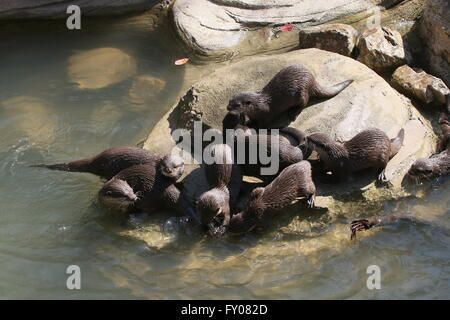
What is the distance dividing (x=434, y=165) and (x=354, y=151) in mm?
686

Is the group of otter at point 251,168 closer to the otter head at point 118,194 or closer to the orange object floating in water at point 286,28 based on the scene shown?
the otter head at point 118,194

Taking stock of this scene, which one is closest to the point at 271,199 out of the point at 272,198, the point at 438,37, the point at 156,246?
the point at 272,198

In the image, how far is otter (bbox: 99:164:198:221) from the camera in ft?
14.1

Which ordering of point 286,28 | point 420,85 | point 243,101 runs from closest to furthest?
1. point 243,101
2. point 420,85
3. point 286,28

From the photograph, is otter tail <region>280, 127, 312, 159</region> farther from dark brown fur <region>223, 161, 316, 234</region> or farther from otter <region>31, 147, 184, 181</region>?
otter <region>31, 147, 184, 181</region>

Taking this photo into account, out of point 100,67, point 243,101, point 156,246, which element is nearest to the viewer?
point 156,246

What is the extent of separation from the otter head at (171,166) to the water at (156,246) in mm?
321

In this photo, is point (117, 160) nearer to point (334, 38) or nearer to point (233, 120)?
point (233, 120)

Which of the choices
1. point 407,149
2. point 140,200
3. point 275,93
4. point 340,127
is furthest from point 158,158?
point 407,149

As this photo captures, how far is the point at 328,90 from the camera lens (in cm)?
494

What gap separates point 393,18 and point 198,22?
221cm

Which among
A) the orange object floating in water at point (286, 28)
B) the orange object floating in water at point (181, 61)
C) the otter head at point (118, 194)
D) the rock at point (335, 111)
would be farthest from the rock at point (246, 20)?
the otter head at point (118, 194)

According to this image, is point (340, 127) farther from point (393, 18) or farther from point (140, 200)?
point (393, 18)
